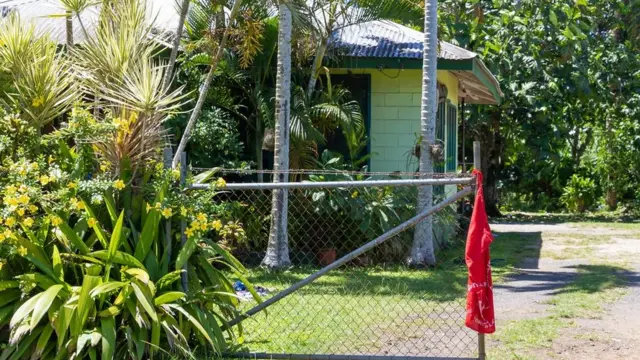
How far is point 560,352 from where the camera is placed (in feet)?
22.7

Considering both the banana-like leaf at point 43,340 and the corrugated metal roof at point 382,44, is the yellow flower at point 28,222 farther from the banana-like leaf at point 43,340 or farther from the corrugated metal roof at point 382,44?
the corrugated metal roof at point 382,44

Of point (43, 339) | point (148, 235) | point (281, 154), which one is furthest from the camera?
point (281, 154)

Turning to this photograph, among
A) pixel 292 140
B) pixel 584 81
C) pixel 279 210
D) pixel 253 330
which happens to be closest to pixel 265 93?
pixel 292 140

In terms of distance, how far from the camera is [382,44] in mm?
13156

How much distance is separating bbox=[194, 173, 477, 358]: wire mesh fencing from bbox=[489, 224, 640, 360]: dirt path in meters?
0.58

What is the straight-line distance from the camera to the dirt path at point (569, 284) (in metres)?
7.11

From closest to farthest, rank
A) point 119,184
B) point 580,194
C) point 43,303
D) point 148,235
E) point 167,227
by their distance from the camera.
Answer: point 43,303 < point 119,184 < point 148,235 < point 167,227 < point 580,194

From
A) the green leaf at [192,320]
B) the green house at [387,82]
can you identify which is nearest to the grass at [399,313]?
the green leaf at [192,320]

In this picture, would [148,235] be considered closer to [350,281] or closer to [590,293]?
[350,281]

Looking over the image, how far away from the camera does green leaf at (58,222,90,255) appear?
5.91 metres

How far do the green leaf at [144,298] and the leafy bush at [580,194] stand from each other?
23591mm

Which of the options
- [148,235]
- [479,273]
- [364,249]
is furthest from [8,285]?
[479,273]

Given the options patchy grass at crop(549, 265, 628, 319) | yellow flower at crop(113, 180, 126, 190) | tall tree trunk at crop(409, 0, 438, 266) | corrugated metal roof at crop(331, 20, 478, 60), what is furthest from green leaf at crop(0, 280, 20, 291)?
corrugated metal roof at crop(331, 20, 478, 60)

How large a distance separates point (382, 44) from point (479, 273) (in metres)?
7.74
